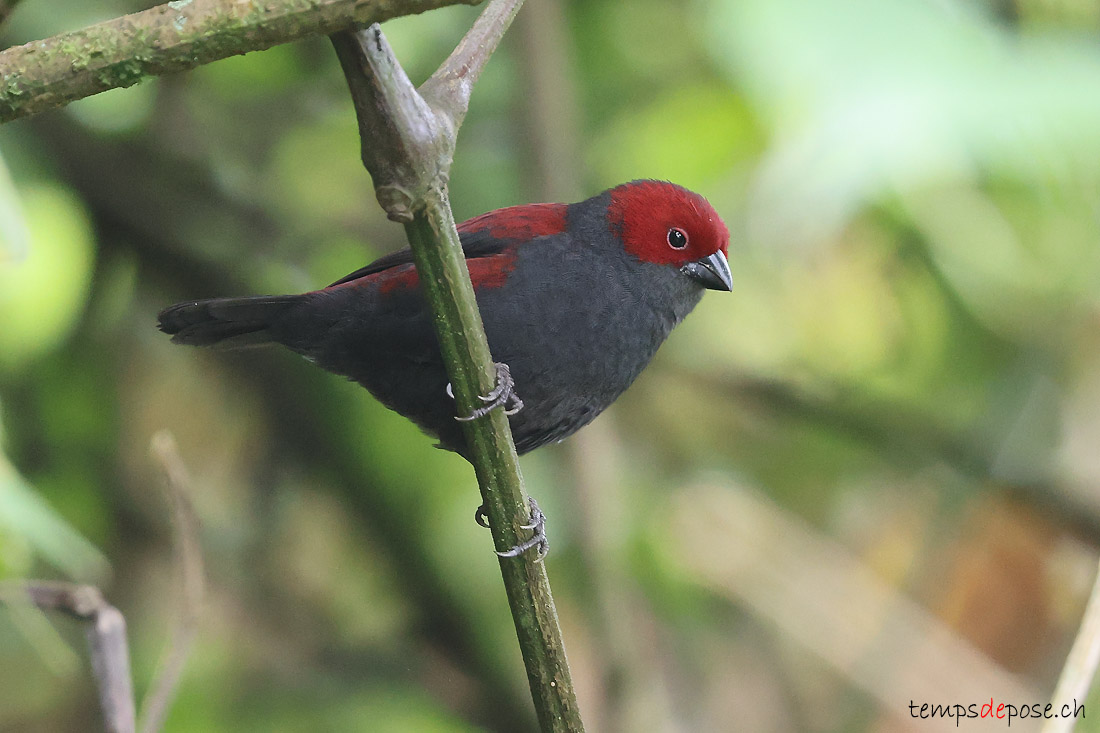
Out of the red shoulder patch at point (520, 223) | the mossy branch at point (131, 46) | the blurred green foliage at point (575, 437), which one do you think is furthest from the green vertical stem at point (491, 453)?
the blurred green foliage at point (575, 437)

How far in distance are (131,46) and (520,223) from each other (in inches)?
63.9

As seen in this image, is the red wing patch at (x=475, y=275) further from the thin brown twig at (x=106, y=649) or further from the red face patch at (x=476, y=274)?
the thin brown twig at (x=106, y=649)

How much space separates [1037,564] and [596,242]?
3352mm

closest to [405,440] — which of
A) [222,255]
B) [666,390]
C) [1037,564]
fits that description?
[222,255]

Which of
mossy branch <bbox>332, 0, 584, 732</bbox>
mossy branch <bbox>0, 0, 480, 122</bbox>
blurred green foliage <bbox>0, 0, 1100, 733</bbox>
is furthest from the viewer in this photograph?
blurred green foliage <bbox>0, 0, 1100, 733</bbox>

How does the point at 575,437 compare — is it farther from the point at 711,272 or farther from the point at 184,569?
the point at 184,569

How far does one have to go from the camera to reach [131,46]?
1301 millimetres

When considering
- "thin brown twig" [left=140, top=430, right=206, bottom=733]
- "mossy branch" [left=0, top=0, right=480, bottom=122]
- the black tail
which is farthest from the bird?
"mossy branch" [left=0, top=0, right=480, bottom=122]

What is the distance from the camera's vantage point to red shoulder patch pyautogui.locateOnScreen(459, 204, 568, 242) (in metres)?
2.82

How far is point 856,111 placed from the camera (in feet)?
9.48

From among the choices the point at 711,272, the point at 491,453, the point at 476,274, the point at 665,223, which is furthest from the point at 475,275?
the point at 491,453

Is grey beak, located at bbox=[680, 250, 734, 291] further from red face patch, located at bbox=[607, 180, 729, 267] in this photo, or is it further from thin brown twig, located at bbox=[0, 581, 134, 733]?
thin brown twig, located at bbox=[0, 581, 134, 733]

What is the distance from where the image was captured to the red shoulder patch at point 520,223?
2818 mm

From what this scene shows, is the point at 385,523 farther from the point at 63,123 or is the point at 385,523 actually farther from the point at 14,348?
the point at 63,123
